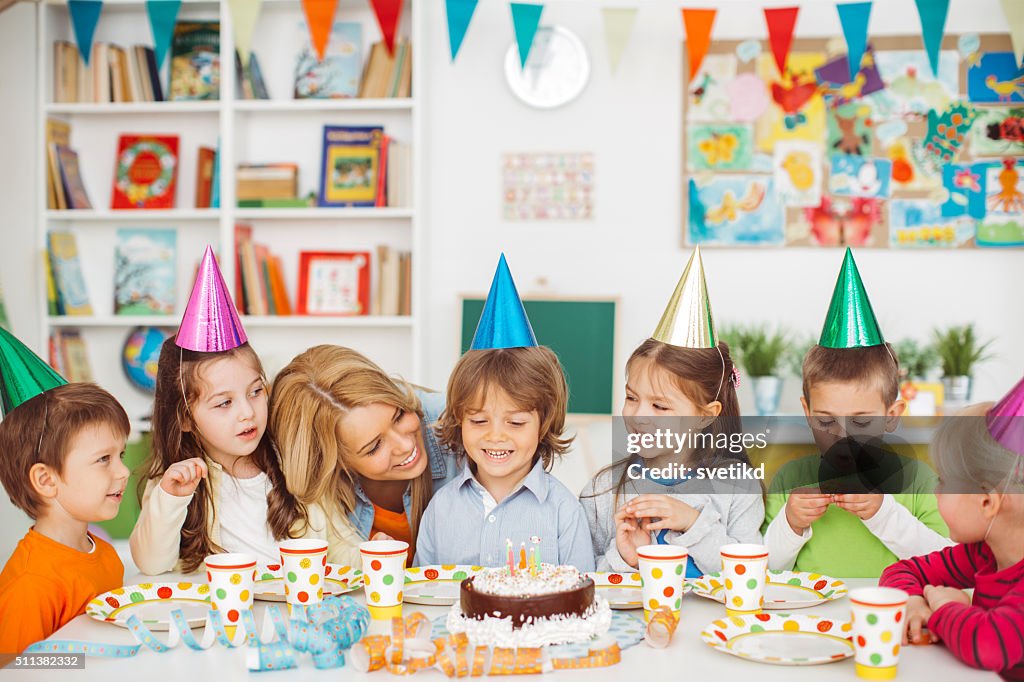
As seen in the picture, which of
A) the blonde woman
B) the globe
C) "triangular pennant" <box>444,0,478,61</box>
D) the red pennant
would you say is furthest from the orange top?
the globe

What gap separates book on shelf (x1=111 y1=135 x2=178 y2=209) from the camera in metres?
4.26

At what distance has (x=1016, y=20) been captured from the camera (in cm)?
385

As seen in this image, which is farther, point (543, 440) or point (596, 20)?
point (596, 20)

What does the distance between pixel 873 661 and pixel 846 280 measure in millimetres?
765

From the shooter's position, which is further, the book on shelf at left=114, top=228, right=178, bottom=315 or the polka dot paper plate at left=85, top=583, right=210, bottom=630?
the book on shelf at left=114, top=228, right=178, bottom=315

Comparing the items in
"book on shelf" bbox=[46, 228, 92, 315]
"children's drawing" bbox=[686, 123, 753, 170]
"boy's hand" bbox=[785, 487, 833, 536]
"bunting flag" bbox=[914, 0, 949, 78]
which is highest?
"bunting flag" bbox=[914, 0, 949, 78]

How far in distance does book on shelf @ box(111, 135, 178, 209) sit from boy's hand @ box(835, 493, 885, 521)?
3.27 m

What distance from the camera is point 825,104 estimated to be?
412cm

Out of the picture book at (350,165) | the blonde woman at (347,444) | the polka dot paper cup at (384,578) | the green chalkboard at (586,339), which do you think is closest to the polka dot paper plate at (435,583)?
the polka dot paper cup at (384,578)

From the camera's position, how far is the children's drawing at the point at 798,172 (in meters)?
4.14

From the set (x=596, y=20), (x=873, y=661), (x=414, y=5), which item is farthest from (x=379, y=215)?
(x=873, y=661)

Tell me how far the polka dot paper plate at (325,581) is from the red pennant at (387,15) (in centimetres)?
269

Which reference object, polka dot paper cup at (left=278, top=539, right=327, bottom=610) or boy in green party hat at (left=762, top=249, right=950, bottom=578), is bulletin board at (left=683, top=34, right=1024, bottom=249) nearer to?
boy in green party hat at (left=762, top=249, right=950, bottom=578)

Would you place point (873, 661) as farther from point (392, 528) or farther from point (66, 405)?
point (66, 405)
